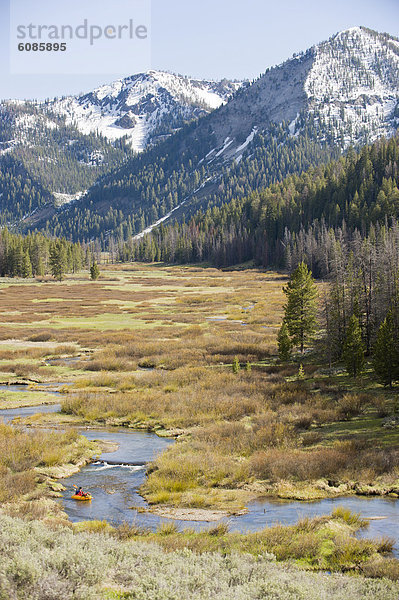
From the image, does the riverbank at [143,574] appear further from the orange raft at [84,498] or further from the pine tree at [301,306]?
the pine tree at [301,306]

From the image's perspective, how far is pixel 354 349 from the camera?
3247 centimetres

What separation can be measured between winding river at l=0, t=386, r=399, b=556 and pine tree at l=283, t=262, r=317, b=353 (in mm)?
23732

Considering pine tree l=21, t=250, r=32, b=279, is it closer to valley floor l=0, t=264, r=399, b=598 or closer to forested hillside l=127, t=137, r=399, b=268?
forested hillside l=127, t=137, r=399, b=268

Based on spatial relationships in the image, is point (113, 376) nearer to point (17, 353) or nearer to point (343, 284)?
point (17, 353)

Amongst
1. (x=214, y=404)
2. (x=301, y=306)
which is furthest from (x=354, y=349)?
(x=214, y=404)

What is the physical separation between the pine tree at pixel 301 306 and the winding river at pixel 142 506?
77.9 feet

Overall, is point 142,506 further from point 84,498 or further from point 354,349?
point 354,349

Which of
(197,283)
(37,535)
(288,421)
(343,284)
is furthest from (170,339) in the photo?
(197,283)

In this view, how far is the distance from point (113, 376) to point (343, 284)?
61.9 ft

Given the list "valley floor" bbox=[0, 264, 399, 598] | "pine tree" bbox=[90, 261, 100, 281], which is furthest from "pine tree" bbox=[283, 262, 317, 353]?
"pine tree" bbox=[90, 261, 100, 281]

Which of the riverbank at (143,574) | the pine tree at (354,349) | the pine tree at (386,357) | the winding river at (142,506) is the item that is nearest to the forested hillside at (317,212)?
the pine tree at (354,349)

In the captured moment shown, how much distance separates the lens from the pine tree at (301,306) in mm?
41562

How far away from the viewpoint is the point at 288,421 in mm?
24938

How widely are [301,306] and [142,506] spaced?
28.0 meters
